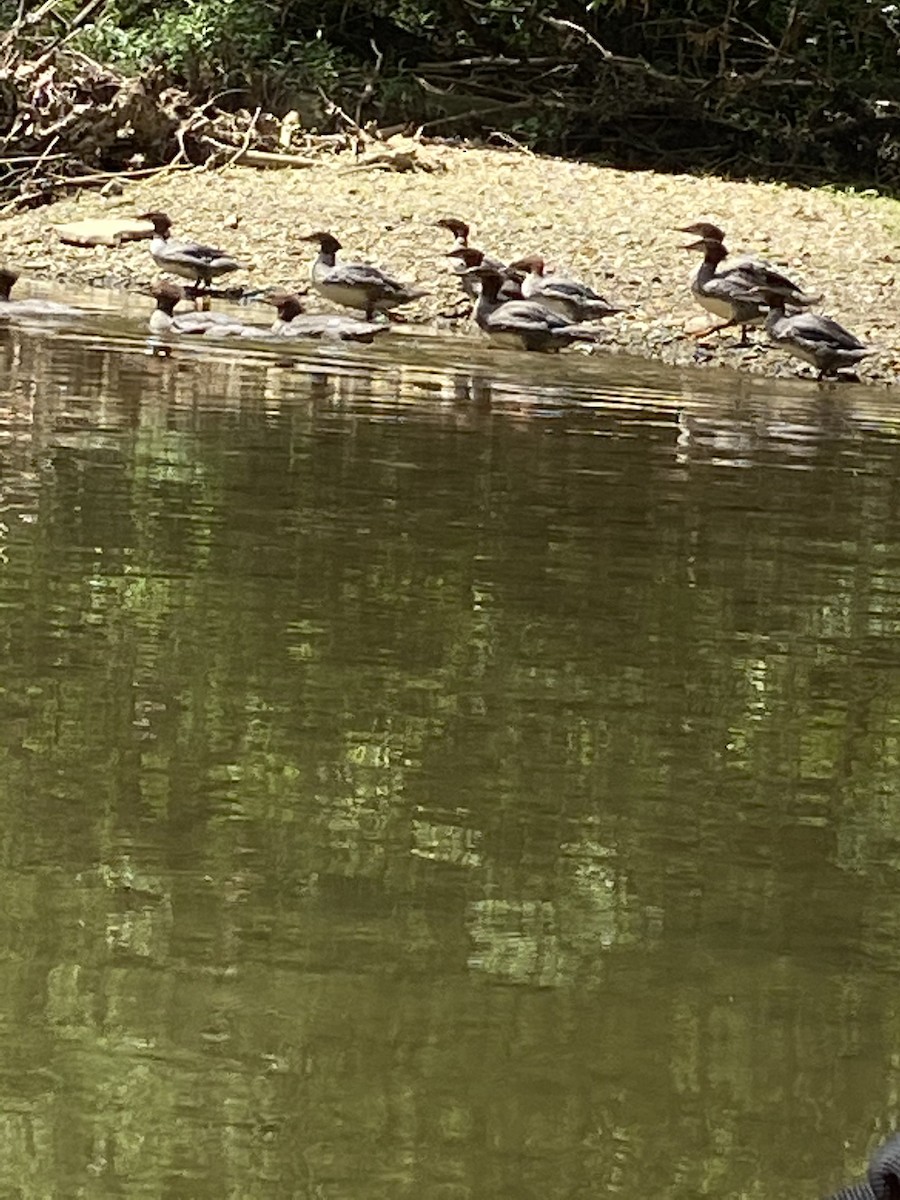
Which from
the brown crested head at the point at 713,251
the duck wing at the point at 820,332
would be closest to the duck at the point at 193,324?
the duck wing at the point at 820,332

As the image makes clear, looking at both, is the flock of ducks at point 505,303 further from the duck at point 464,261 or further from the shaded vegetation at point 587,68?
the shaded vegetation at point 587,68

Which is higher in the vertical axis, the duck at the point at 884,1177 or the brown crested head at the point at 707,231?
the duck at the point at 884,1177

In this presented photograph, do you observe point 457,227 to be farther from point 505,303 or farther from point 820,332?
point 820,332

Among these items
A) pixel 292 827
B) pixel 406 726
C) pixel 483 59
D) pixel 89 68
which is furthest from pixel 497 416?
pixel 483 59

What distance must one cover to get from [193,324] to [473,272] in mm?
2505

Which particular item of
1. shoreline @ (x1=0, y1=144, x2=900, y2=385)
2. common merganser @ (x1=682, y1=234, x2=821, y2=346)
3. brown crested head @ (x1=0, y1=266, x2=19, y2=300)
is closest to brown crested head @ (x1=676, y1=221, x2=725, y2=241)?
shoreline @ (x1=0, y1=144, x2=900, y2=385)

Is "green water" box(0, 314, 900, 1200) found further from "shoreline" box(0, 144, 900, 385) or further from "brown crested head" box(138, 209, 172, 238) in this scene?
"brown crested head" box(138, 209, 172, 238)

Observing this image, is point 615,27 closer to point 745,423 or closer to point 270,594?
point 745,423

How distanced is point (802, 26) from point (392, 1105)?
845 inches

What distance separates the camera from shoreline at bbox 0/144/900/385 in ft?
51.6

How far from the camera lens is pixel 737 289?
14578mm

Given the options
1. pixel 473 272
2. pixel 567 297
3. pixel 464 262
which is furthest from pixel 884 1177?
pixel 464 262

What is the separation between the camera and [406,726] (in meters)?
4.54

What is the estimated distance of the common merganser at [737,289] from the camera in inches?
574
